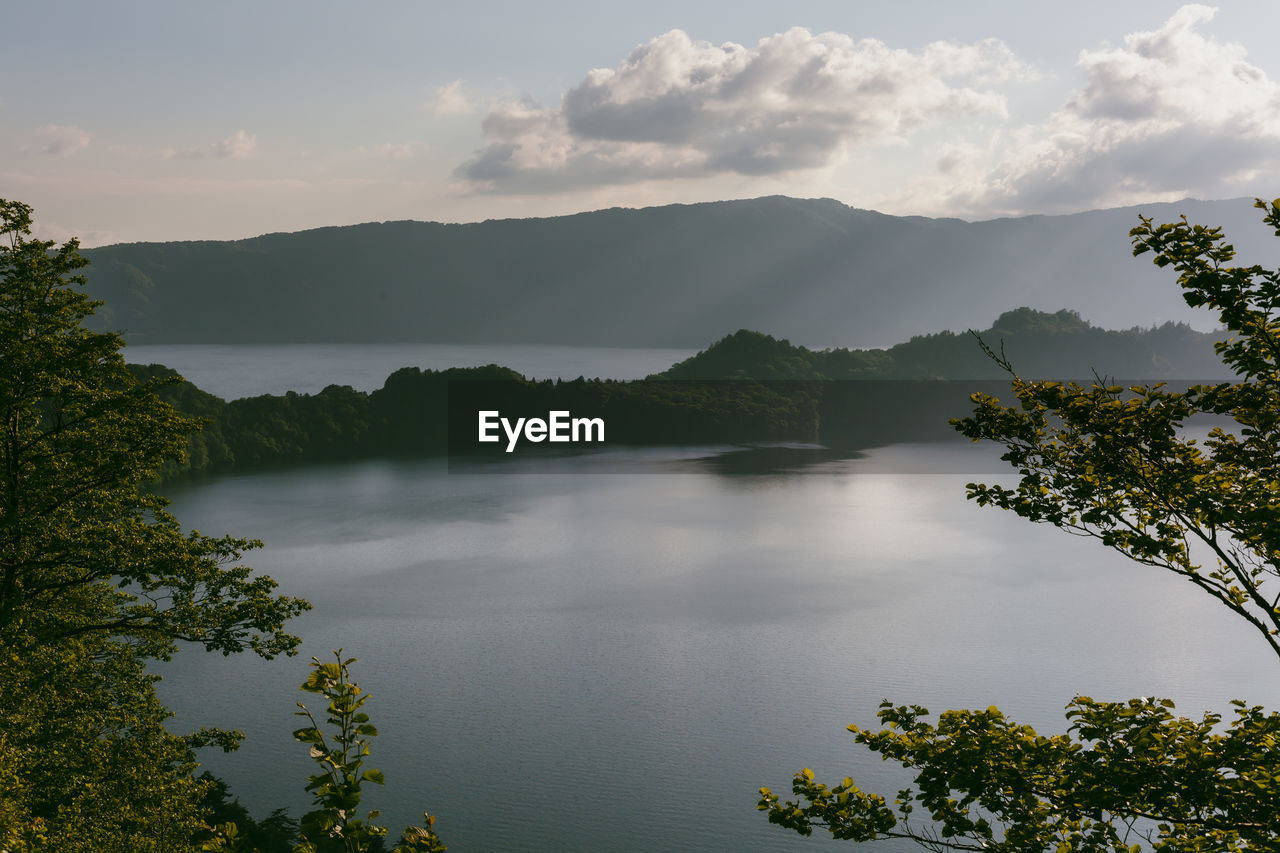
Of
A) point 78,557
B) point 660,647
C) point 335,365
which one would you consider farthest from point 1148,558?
point 335,365

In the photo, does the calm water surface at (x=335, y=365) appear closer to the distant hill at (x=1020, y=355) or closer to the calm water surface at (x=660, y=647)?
the distant hill at (x=1020, y=355)

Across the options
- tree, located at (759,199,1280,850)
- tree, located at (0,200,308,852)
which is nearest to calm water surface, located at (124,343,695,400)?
tree, located at (0,200,308,852)

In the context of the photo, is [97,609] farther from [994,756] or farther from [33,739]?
[994,756]

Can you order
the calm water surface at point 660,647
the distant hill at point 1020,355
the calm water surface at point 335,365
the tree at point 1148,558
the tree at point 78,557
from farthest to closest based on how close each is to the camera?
the distant hill at point 1020,355 < the calm water surface at point 335,365 < the calm water surface at point 660,647 < the tree at point 78,557 < the tree at point 1148,558

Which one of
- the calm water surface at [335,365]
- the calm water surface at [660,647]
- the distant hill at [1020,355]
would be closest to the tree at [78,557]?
the calm water surface at [660,647]

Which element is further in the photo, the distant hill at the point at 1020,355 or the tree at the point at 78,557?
the distant hill at the point at 1020,355

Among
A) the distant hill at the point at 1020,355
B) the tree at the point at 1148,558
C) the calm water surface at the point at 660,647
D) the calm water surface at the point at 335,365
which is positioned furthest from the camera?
the distant hill at the point at 1020,355

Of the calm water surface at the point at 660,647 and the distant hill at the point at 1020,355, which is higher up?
the distant hill at the point at 1020,355

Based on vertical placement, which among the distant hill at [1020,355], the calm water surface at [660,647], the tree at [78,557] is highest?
the distant hill at [1020,355]
